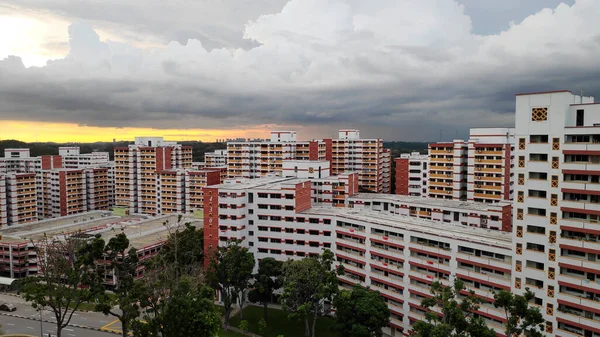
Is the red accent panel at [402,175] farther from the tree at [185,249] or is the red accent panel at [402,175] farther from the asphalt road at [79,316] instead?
the asphalt road at [79,316]

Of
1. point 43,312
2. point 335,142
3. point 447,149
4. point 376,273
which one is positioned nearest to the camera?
point 376,273

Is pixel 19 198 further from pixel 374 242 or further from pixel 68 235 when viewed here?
pixel 374 242

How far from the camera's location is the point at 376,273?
189 ft

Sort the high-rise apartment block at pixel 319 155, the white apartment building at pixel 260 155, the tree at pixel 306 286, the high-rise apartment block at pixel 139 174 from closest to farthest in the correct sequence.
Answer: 1. the tree at pixel 306 286
2. the white apartment building at pixel 260 155
3. the high-rise apartment block at pixel 319 155
4. the high-rise apartment block at pixel 139 174

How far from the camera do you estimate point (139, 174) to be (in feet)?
393

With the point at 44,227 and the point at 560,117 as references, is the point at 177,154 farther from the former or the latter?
the point at 560,117

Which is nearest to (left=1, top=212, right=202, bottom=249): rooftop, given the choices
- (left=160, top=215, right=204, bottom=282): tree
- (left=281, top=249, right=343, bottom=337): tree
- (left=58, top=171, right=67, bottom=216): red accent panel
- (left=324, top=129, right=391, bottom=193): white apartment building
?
(left=160, top=215, right=204, bottom=282): tree

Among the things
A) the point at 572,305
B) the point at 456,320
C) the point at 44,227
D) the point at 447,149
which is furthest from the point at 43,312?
the point at 447,149

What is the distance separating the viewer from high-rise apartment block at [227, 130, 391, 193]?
106m

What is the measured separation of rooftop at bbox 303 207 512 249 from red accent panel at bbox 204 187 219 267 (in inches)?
544

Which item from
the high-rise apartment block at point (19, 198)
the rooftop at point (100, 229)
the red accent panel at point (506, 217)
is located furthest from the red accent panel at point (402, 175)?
the high-rise apartment block at point (19, 198)

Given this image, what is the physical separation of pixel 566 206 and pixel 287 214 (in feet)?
124

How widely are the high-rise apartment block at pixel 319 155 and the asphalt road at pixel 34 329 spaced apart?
5362 centimetres

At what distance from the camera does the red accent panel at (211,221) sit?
67.9m
